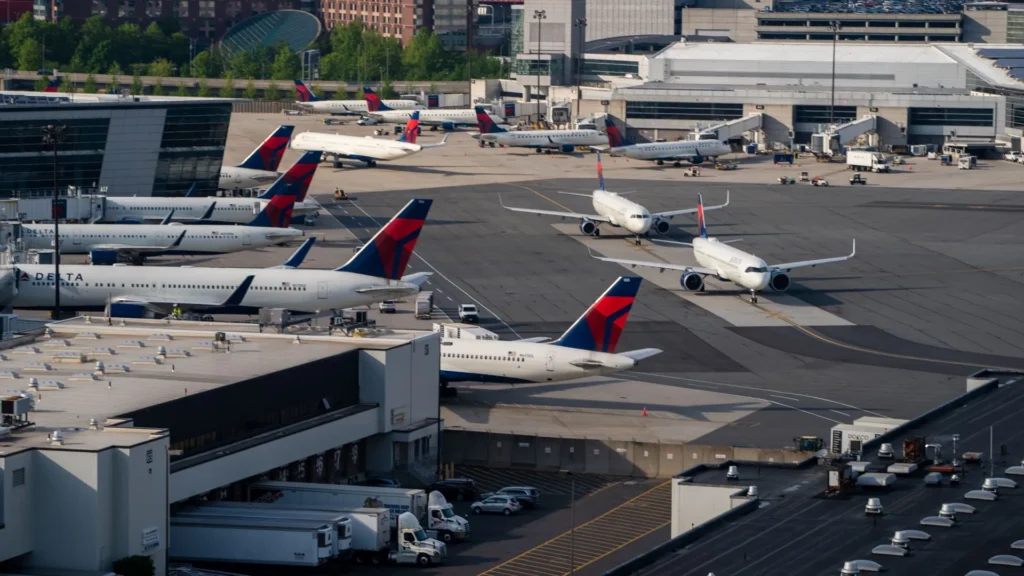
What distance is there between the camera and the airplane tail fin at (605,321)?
82688 millimetres

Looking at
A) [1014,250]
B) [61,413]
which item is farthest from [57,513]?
[1014,250]

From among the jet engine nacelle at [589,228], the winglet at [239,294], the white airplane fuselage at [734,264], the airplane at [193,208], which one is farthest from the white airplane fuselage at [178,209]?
the winglet at [239,294]

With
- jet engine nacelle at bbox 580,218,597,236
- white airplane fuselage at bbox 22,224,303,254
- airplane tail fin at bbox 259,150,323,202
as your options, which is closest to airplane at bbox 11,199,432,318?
white airplane fuselage at bbox 22,224,303,254

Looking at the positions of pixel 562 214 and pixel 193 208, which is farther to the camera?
pixel 562 214

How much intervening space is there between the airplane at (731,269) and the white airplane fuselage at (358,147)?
68137 mm

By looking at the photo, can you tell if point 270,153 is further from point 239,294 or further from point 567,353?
point 567,353

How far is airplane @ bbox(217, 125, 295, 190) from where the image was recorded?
6260 inches

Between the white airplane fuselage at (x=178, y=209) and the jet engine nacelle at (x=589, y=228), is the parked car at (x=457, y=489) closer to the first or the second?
the white airplane fuselage at (x=178, y=209)

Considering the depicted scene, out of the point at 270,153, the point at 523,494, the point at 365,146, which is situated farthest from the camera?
the point at 365,146

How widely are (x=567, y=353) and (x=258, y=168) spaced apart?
84.5 meters

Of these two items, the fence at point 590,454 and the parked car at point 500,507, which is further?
the fence at point 590,454

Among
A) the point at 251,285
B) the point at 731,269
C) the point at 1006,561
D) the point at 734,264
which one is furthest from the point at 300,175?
the point at 1006,561

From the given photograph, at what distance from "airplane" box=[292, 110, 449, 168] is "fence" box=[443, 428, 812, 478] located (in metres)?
110

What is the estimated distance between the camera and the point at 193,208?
133750mm
